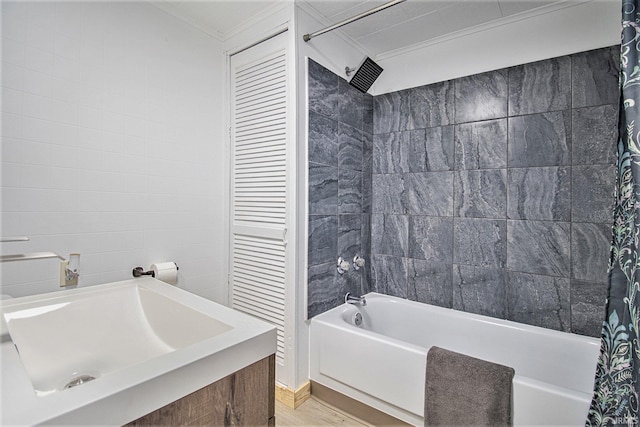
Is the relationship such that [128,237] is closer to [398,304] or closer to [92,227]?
[92,227]

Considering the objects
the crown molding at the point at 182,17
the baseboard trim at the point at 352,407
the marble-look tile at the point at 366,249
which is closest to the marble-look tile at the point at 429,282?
the marble-look tile at the point at 366,249

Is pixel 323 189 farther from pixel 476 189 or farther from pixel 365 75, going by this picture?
pixel 476 189

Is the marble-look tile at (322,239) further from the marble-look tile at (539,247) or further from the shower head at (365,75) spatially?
the marble-look tile at (539,247)

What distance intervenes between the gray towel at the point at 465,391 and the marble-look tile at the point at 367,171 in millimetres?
1311

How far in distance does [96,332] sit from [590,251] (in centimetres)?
255

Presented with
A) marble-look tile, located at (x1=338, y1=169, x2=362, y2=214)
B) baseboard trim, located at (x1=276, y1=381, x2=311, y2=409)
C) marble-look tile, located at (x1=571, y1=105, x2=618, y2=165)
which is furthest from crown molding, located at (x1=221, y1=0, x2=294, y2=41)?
baseboard trim, located at (x1=276, y1=381, x2=311, y2=409)

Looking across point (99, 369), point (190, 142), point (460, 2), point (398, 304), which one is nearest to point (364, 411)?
point (398, 304)

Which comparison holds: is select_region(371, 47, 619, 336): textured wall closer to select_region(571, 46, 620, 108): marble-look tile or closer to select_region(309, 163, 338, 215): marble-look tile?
select_region(571, 46, 620, 108): marble-look tile

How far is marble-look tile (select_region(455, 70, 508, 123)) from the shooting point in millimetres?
2115

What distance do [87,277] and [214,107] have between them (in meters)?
1.37

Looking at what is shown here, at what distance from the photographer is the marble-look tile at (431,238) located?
233 cm

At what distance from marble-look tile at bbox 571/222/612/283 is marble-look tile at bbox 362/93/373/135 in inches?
61.1

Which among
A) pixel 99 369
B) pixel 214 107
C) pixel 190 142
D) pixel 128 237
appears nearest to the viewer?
pixel 99 369

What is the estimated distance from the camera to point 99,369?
1147mm
